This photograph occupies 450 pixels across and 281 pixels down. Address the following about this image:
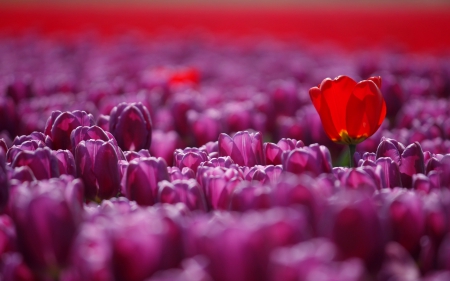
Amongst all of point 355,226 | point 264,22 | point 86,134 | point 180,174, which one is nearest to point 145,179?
point 180,174

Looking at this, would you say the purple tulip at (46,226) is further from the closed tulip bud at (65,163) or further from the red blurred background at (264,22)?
the red blurred background at (264,22)

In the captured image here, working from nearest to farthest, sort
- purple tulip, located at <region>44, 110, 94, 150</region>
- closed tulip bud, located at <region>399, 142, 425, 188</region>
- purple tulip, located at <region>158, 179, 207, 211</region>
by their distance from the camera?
purple tulip, located at <region>158, 179, 207, 211</region> → closed tulip bud, located at <region>399, 142, 425, 188</region> → purple tulip, located at <region>44, 110, 94, 150</region>

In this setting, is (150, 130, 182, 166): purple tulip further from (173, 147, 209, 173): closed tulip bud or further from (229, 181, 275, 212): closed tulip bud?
(229, 181, 275, 212): closed tulip bud

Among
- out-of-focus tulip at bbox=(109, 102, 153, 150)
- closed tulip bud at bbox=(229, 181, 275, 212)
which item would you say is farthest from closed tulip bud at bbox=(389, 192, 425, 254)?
out-of-focus tulip at bbox=(109, 102, 153, 150)

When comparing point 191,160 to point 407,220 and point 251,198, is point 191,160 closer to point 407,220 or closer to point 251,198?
Answer: point 251,198

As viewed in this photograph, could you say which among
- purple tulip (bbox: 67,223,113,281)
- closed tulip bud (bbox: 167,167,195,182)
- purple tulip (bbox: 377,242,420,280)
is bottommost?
purple tulip (bbox: 377,242,420,280)

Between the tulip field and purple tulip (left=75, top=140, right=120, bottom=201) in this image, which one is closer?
the tulip field

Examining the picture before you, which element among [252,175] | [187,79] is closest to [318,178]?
[252,175]
